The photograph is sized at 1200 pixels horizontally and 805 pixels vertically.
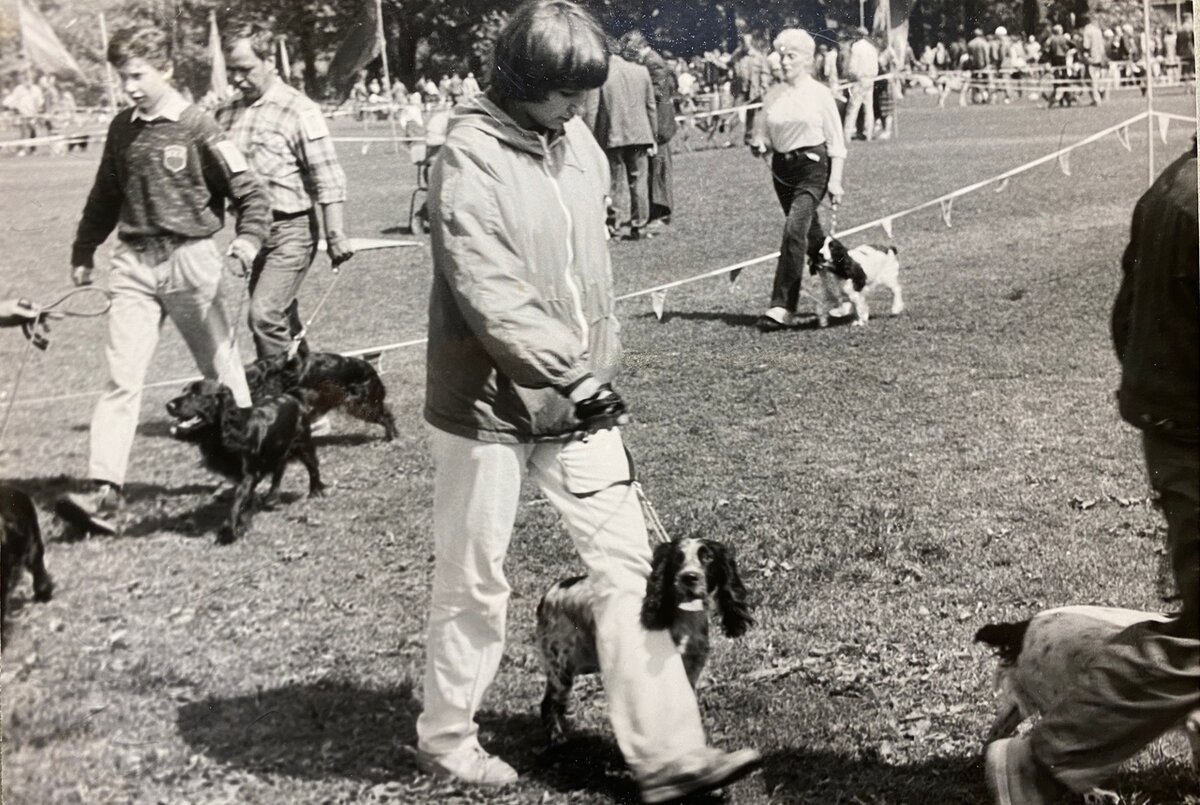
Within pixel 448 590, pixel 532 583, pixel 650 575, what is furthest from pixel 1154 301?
pixel 532 583

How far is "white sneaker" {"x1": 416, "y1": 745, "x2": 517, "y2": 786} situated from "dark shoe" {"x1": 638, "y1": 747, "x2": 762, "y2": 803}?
47 centimetres

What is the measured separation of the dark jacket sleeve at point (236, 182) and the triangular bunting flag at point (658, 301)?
157cm

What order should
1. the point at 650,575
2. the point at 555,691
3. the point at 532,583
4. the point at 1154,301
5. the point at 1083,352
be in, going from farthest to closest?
the point at 1083,352
the point at 532,583
the point at 555,691
the point at 650,575
the point at 1154,301

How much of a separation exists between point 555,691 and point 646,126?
7.42 feet

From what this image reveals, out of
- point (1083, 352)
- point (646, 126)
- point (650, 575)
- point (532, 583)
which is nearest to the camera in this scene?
point (650, 575)

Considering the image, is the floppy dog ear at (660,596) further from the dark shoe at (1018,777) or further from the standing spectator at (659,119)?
the standing spectator at (659,119)

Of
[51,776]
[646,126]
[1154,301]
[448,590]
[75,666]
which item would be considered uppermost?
[646,126]

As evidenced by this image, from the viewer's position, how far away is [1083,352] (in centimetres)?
524

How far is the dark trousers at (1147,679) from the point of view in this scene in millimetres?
2918

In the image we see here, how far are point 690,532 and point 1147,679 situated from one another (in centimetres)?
175

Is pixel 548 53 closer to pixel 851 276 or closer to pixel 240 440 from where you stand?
pixel 240 440

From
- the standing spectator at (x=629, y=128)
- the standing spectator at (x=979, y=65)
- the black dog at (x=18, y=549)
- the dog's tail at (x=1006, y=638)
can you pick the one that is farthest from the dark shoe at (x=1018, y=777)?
the black dog at (x=18, y=549)

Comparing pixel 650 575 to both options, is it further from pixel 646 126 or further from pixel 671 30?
pixel 646 126

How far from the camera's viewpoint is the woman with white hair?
18.1ft
